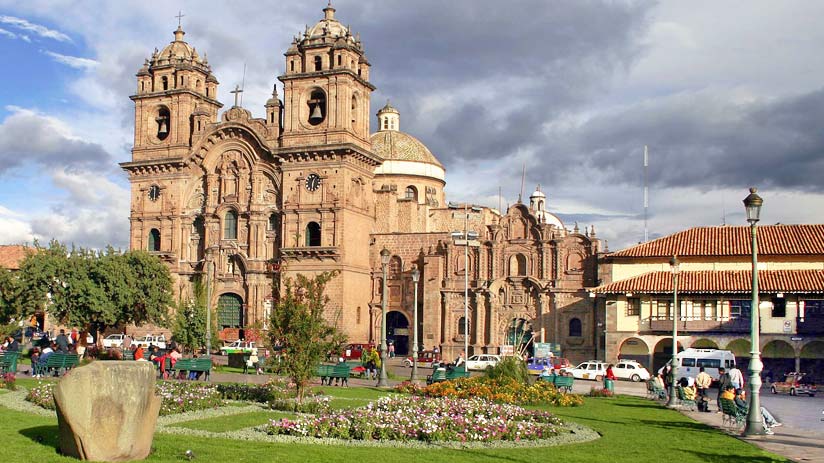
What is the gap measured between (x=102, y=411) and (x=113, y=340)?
4726 centimetres

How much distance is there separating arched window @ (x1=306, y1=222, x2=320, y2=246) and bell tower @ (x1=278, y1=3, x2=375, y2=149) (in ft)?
16.3

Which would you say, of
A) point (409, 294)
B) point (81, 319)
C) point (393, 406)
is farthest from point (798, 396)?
point (81, 319)

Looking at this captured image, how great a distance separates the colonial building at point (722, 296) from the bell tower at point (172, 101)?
93.4ft

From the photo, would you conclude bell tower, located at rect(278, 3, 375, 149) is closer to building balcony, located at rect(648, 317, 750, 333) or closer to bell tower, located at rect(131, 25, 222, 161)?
bell tower, located at rect(131, 25, 222, 161)

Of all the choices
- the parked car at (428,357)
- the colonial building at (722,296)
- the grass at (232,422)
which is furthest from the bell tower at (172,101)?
the grass at (232,422)

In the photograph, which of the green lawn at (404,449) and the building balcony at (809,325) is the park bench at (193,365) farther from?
the building balcony at (809,325)

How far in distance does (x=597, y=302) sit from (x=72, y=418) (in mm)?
43701

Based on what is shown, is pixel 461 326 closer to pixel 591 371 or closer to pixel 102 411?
pixel 591 371

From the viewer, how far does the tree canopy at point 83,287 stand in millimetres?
46312

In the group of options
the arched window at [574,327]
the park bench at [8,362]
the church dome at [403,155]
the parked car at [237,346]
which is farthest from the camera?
the church dome at [403,155]

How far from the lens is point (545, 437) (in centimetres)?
1844

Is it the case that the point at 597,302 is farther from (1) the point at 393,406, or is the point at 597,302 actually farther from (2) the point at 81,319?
(1) the point at 393,406

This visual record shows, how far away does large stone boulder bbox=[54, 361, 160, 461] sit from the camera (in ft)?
46.0

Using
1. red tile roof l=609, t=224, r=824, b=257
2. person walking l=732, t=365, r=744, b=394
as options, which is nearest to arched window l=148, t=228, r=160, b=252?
red tile roof l=609, t=224, r=824, b=257
